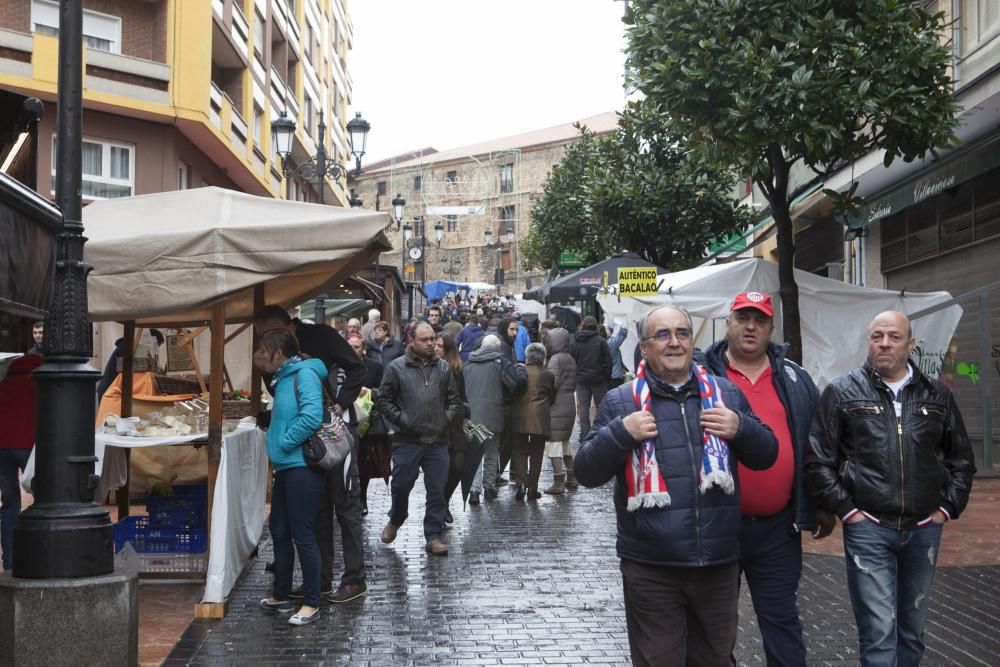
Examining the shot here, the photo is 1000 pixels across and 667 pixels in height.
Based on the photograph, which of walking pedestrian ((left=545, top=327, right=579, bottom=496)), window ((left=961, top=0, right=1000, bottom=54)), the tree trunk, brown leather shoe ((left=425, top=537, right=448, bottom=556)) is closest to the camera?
brown leather shoe ((left=425, top=537, right=448, bottom=556))

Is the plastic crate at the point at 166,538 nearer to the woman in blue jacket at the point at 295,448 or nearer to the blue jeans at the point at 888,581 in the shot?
the woman in blue jacket at the point at 295,448

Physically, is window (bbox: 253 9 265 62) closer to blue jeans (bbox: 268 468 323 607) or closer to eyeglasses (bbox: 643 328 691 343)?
blue jeans (bbox: 268 468 323 607)

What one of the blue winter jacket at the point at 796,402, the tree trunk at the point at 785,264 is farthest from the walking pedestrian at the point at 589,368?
the blue winter jacket at the point at 796,402

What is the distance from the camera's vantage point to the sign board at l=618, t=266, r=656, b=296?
45.1 ft

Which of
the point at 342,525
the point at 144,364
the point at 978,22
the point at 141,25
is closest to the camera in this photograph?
the point at 342,525

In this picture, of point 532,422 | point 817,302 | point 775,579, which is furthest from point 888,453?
point 817,302

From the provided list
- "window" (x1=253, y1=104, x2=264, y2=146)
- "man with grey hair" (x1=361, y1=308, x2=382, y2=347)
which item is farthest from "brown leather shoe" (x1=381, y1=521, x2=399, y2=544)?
"window" (x1=253, y1=104, x2=264, y2=146)

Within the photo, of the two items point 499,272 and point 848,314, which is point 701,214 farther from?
point 499,272

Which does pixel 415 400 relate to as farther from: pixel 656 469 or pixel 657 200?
pixel 657 200

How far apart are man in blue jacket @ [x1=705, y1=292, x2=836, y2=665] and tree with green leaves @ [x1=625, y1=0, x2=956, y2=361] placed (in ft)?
19.9

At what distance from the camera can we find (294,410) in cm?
700

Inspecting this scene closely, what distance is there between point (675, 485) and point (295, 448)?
11.3 ft

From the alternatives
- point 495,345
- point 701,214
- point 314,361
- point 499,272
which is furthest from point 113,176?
point 499,272

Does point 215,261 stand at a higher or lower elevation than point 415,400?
higher
